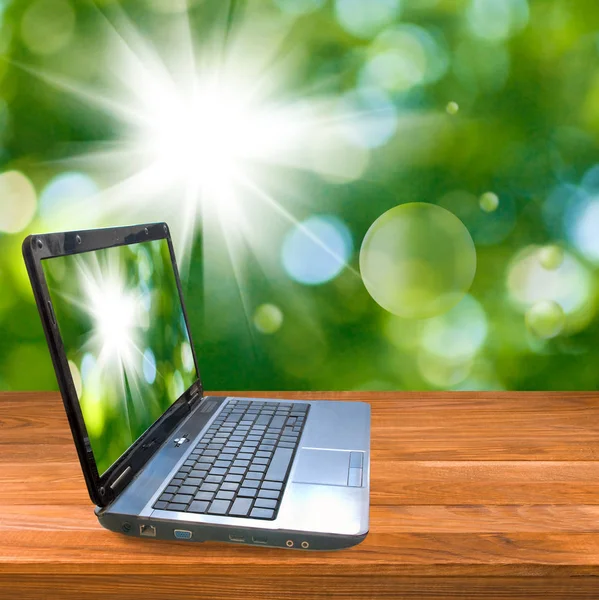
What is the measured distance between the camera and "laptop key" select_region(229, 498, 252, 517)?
671 mm

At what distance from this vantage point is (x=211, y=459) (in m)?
0.80

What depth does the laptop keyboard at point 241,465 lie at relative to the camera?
0.69 m

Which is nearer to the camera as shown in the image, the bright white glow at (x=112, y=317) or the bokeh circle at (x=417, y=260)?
the bright white glow at (x=112, y=317)

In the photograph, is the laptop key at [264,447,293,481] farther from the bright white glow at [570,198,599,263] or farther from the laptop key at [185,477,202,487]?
the bright white glow at [570,198,599,263]

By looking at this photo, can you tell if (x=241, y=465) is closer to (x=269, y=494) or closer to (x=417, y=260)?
(x=269, y=494)

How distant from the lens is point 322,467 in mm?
787

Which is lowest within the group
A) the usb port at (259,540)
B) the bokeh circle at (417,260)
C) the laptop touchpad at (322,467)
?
the laptop touchpad at (322,467)

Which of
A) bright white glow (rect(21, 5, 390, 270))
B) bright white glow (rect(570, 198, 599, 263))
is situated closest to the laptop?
bright white glow (rect(21, 5, 390, 270))

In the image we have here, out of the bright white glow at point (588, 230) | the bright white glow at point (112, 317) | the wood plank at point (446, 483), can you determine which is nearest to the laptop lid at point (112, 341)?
the bright white glow at point (112, 317)

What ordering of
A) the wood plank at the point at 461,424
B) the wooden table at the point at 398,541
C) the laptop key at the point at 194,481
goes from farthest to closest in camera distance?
the wood plank at the point at 461,424, the laptop key at the point at 194,481, the wooden table at the point at 398,541

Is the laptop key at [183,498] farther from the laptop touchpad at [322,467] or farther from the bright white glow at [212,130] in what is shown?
the bright white glow at [212,130]

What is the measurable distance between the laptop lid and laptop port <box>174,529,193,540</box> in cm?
10

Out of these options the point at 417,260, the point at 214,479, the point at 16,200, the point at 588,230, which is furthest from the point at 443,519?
the point at 16,200

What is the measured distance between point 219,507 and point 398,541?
8.2 inches
